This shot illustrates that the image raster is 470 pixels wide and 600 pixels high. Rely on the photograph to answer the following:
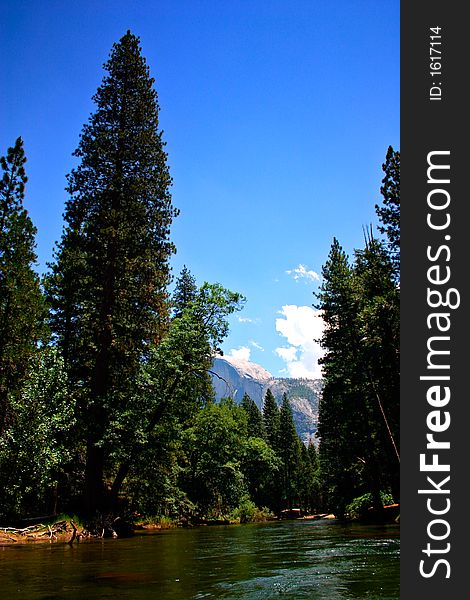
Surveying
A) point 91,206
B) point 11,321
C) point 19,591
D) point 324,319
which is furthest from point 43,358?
point 324,319

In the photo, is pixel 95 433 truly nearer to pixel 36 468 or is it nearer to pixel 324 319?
pixel 36 468

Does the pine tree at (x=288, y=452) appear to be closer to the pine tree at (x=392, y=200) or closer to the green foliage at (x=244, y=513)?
the green foliage at (x=244, y=513)

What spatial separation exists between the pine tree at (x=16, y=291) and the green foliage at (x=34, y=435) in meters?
0.76

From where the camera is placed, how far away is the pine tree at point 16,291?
22.7 meters

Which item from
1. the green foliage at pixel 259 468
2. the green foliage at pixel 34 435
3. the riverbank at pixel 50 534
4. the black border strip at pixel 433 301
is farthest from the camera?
the green foliage at pixel 259 468

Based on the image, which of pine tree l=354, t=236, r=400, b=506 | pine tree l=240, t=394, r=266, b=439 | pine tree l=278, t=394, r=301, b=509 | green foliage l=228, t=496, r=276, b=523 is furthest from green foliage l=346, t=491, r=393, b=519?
pine tree l=278, t=394, r=301, b=509

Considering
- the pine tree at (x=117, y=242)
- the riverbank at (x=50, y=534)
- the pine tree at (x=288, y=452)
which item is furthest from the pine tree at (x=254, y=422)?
the riverbank at (x=50, y=534)

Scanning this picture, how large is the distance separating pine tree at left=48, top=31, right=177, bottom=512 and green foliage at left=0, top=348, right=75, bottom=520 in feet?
3.91

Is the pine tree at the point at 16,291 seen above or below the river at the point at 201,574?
above

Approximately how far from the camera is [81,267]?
83.5 ft

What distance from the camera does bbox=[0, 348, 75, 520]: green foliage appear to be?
21.8 metres

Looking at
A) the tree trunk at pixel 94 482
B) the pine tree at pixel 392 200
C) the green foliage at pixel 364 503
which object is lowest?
the green foliage at pixel 364 503

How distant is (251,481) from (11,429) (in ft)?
206

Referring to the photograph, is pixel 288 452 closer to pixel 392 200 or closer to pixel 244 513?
pixel 244 513
